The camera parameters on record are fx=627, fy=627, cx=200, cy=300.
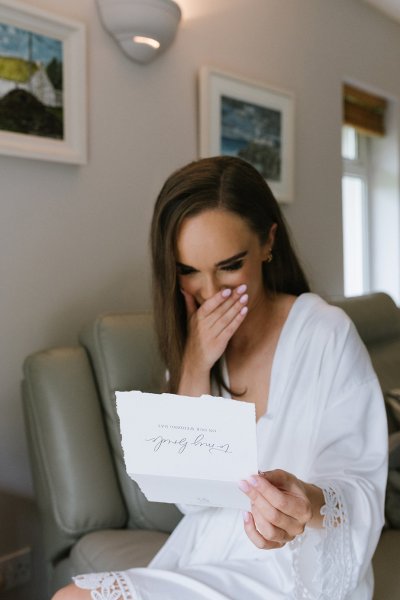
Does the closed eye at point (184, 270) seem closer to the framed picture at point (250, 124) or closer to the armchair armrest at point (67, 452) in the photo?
the armchair armrest at point (67, 452)

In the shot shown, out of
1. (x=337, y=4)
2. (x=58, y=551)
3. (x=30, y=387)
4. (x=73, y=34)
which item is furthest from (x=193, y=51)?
(x=58, y=551)

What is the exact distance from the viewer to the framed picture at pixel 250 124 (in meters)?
2.08

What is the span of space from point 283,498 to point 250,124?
1703 millimetres

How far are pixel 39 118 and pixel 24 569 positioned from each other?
44.9 inches

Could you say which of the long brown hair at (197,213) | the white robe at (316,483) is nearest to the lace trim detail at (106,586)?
the white robe at (316,483)

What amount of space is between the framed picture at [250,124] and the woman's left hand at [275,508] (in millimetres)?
1430

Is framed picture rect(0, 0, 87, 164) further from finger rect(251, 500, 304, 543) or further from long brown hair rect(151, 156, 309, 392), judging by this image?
finger rect(251, 500, 304, 543)

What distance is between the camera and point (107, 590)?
992 mm

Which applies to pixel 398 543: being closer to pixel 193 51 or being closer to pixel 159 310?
pixel 159 310

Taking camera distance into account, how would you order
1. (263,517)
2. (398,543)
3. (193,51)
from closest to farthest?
(263,517), (398,543), (193,51)

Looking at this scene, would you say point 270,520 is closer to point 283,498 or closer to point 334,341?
point 283,498

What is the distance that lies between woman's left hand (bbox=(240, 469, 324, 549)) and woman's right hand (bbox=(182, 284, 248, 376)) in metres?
0.39

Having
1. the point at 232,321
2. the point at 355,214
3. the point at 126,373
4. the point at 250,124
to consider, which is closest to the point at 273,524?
the point at 232,321

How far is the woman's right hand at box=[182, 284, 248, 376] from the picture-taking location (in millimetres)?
1189
